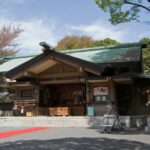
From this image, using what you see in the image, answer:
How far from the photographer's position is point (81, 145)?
11.2 meters

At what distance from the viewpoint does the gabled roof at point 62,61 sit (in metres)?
20.3

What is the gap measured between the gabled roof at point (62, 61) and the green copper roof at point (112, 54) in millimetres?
2322

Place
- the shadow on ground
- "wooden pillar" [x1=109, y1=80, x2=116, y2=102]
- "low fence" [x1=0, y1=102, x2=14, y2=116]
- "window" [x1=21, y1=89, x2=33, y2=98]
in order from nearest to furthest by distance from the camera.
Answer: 1. the shadow on ground
2. "wooden pillar" [x1=109, y1=80, x2=116, y2=102]
3. "window" [x1=21, y1=89, x2=33, y2=98]
4. "low fence" [x1=0, y1=102, x2=14, y2=116]

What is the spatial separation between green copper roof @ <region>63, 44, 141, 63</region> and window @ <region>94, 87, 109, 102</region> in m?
2.28

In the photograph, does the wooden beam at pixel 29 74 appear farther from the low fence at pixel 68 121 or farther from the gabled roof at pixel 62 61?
the low fence at pixel 68 121

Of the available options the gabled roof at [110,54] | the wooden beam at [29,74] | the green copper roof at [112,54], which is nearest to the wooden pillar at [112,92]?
the gabled roof at [110,54]

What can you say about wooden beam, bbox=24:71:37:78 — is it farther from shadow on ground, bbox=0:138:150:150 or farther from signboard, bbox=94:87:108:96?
shadow on ground, bbox=0:138:150:150

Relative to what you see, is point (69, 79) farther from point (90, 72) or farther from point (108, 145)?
point (108, 145)

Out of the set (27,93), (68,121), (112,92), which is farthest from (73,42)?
(68,121)

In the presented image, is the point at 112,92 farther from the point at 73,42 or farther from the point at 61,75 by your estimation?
the point at 73,42

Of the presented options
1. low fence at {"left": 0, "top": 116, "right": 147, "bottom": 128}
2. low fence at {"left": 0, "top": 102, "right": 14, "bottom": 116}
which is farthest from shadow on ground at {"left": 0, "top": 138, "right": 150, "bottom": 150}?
low fence at {"left": 0, "top": 102, "right": 14, "bottom": 116}

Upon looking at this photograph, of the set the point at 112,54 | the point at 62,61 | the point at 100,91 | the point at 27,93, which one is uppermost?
→ the point at 112,54

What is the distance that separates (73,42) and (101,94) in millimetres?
29987

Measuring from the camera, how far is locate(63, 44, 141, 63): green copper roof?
73.3 feet
